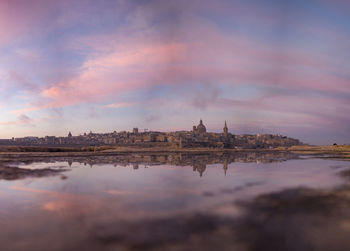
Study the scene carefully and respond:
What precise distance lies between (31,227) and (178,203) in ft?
16.6

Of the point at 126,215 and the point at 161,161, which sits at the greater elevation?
the point at 126,215

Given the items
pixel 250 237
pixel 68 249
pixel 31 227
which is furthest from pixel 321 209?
pixel 31 227

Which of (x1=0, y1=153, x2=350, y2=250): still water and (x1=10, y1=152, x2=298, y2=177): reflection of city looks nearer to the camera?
(x1=0, y1=153, x2=350, y2=250): still water

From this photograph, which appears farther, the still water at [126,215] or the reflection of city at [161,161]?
the reflection of city at [161,161]

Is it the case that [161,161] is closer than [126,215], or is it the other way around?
[126,215]

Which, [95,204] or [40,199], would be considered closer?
[95,204]

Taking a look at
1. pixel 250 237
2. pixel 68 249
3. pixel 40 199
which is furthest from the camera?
pixel 40 199

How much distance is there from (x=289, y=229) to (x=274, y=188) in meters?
6.51

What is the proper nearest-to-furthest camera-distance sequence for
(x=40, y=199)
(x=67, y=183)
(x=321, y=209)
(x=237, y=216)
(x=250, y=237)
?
(x=250, y=237), (x=237, y=216), (x=321, y=209), (x=40, y=199), (x=67, y=183)

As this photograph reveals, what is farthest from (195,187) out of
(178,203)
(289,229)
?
(289,229)

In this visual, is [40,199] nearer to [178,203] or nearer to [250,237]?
[178,203]

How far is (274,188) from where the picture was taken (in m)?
12.9

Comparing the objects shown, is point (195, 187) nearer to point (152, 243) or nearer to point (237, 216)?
point (237, 216)

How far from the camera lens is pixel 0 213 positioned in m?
8.18
